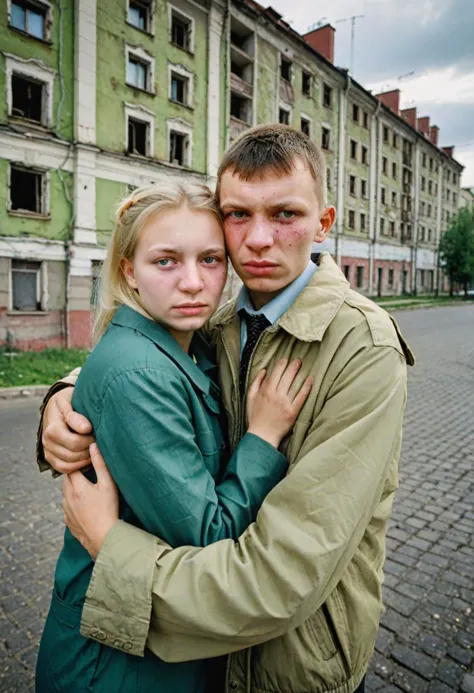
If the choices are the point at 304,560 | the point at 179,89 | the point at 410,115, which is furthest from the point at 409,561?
the point at 410,115

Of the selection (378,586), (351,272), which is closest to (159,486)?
(378,586)

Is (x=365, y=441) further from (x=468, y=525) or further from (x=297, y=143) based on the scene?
(x=468, y=525)

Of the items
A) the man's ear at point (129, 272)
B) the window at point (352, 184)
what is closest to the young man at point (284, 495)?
the man's ear at point (129, 272)

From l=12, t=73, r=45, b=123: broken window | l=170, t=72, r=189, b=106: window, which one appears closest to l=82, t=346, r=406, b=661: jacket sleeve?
l=12, t=73, r=45, b=123: broken window

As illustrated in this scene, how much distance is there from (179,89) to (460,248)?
31706mm

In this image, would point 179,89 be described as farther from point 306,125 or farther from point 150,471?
point 150,471

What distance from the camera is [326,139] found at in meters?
28.7

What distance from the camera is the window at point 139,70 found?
16.6 metres

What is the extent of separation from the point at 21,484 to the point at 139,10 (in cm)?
1883

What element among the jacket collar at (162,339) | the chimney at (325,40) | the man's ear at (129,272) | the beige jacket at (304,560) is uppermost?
the chimney at (325,40)

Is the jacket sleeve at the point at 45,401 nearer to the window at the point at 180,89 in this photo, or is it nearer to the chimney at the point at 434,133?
the window at the point at 180,89

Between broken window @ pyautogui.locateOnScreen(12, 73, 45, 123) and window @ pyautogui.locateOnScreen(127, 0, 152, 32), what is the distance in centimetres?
516

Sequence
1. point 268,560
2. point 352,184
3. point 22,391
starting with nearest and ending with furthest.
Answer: point 268,560 → point 22,391 → point 352,184

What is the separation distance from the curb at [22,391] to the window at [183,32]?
15912 mm
